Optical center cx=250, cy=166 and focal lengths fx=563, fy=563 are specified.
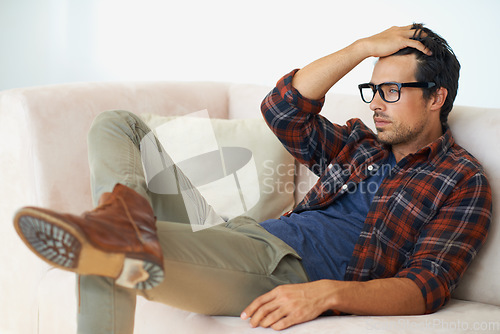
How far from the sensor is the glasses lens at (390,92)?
65.2 inches

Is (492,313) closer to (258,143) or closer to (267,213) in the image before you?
(267,213)

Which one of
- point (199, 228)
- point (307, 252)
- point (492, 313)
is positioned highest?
point (199, 228)

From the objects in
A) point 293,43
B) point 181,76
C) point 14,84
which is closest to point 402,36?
point 293,43

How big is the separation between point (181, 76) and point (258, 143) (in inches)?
45.7

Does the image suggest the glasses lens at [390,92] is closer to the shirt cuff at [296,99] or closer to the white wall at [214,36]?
the shirt cuff at [296,99]

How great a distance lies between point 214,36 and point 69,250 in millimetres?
2128

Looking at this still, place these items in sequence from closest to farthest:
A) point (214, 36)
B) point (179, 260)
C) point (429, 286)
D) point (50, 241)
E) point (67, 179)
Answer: point (50, 241) → point (179, 260) → point (429, 286) → point (67, 179) → point (214, 36)

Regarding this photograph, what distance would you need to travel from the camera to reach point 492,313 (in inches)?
55.8

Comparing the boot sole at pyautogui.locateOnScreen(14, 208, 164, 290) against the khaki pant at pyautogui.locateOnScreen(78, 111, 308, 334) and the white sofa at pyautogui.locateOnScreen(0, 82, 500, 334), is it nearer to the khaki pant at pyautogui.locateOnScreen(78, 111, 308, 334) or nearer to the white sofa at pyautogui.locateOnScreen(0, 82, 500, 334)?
the khaki pant at pyautogui.locateOnScreen(78, 111, 308, 334)

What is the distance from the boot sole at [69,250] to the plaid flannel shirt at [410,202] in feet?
2.29

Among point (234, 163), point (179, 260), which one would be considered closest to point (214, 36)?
point (234, 163)

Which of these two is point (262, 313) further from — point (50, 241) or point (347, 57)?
point (347, 57)

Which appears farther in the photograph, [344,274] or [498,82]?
[498,82]

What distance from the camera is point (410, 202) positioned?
151 centimetres
